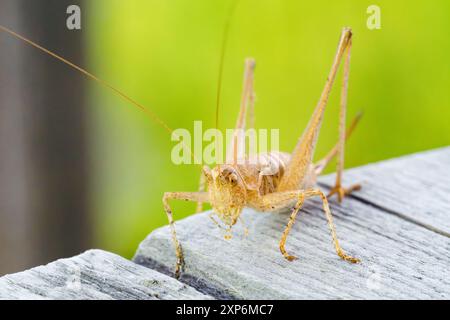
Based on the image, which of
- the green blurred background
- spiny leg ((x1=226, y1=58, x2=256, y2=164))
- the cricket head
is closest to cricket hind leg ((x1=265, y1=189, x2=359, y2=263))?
the cricket head

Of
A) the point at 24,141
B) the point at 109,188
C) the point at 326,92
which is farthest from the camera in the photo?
the point at 109,188

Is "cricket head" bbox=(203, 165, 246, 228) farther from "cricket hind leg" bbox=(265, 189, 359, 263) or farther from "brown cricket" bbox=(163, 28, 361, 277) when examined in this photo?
"cricket hind leg" bbox=(265, 189, 359, 263)

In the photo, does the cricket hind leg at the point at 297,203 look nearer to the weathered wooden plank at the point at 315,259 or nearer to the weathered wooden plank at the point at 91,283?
the weathered wooden plank at the point at 315,259

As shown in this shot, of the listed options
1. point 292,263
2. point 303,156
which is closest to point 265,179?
point 303,156

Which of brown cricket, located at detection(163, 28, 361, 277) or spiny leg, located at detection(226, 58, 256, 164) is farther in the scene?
spiny leg, located at detection(226, 58, 256, 164)

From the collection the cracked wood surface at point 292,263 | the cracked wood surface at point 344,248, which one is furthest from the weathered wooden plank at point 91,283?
the cracked wood surface at point 344,248

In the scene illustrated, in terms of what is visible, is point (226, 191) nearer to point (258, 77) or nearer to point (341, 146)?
point (341, 146)
